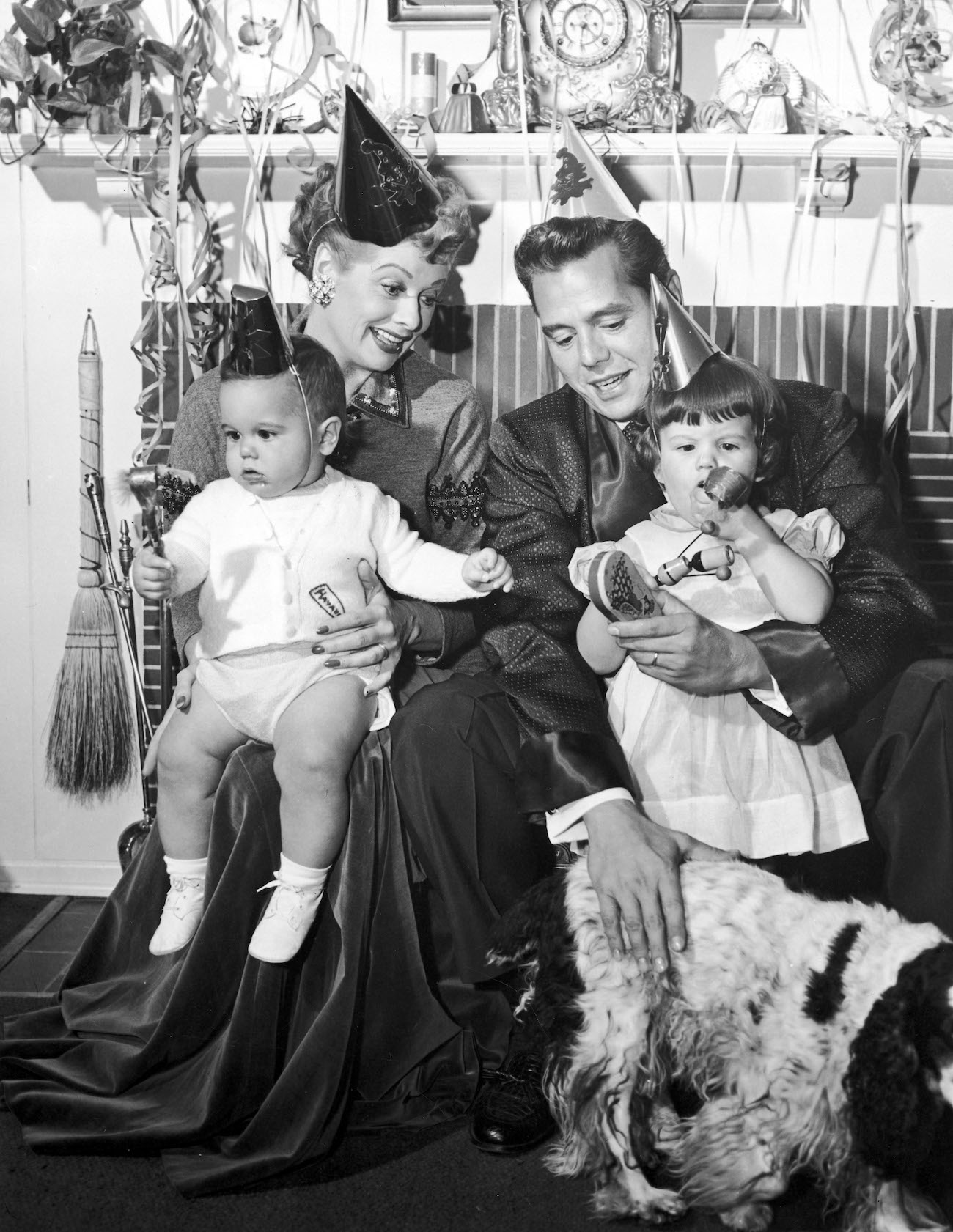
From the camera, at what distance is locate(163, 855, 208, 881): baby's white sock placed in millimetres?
1717

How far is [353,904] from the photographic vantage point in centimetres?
164

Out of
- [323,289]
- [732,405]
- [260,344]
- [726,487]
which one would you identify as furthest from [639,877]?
[323,289]

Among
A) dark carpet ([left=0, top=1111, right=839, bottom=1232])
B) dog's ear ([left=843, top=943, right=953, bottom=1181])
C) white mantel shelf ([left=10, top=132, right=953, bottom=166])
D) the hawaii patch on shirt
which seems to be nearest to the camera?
dog's ear ([left=843, top=943, right=953, bottom=1181])

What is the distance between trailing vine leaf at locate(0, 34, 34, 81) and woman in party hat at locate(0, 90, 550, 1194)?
0.62m

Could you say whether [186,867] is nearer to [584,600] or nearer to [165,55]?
[584,600]

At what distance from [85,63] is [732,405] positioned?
4.30 feet

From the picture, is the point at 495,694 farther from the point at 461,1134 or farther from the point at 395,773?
the point at 461,1134

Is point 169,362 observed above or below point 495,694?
above

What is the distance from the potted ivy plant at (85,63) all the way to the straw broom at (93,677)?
0.36 m

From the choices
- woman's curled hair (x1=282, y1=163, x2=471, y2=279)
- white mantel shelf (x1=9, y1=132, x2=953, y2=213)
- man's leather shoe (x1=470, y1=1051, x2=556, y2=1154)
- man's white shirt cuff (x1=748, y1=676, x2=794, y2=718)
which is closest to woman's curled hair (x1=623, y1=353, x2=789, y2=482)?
man's white shirt cuff (x1=748, y1=676, x2=794, y2=718)

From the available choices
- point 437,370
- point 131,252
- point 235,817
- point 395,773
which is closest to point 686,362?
point 437,370

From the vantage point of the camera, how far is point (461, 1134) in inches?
63.1

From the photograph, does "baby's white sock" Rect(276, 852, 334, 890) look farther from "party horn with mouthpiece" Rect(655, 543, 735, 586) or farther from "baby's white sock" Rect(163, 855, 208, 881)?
"party horn with mouthpiece" Rect(655, 543, 735, 586)

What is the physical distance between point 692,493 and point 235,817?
0.83 m
